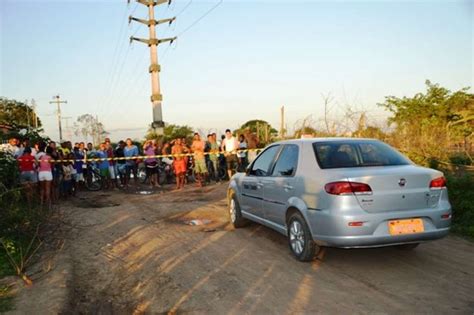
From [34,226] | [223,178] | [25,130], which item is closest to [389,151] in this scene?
[34,226]

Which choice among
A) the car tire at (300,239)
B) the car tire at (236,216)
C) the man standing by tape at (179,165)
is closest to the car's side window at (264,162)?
the car tire at (236,216)

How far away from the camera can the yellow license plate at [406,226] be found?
16.5 feet

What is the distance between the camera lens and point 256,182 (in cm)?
720

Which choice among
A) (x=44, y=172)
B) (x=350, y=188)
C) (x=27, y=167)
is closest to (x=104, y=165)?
(x=44, y=172)

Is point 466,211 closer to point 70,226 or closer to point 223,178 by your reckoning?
point 70,226

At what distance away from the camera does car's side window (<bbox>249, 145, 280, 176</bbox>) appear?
699 centimetres

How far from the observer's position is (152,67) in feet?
98.8

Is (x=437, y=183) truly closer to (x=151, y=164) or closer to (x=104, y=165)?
(x=151, y=164)

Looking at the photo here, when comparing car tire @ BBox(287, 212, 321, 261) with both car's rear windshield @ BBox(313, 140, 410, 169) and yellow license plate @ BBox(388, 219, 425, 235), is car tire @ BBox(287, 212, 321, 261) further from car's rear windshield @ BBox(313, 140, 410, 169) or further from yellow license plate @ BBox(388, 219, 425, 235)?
yellow license plate @ BBox(388, 219, 425, 235)

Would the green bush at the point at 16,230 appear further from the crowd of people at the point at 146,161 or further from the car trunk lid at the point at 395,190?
the crowd of people at the point at 146,161

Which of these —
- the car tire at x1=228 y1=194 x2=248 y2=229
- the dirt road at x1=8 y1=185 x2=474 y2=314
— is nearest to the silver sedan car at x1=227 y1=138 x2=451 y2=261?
the dirt road at x1=8 y1=185 x2=474 y2=314

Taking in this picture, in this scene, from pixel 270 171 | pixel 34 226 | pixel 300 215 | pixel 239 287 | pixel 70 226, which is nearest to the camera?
pixel 239 287

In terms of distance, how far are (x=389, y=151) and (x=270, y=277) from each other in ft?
8.04

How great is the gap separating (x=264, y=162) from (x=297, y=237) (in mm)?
1751
